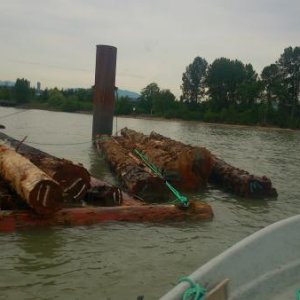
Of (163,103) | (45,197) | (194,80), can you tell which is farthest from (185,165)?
(194,80)

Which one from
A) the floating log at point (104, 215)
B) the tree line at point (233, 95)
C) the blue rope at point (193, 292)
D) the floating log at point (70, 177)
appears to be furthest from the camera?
the tree line at point (233, 95)

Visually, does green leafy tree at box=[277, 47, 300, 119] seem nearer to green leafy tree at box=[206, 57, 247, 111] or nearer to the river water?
green leafy tree at box=[206, 57, 247, 111]

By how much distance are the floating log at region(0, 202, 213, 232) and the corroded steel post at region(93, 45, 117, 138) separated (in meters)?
12.6

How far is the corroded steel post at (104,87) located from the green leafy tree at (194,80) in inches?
3214

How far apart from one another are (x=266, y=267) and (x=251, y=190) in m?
7.25

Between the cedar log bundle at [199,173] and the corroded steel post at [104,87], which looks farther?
the corroded steel post at [104,87]

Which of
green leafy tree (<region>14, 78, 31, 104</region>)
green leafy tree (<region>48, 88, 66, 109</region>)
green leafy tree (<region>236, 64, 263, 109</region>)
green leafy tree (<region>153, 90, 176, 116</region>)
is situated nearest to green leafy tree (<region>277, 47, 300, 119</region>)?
green leafy tree (<region>236, 64, 263, 109</region>)

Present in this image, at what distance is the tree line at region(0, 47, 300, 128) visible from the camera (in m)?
78.7

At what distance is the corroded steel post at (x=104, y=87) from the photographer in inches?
792

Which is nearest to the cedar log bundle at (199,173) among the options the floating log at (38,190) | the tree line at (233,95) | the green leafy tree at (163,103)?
the floating log at (38,190)

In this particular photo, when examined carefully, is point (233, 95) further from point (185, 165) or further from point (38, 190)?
point (38, 190)

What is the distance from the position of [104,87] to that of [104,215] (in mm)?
13179

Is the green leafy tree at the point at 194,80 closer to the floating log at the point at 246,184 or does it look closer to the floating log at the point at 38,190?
the floating log at the point at 246,184

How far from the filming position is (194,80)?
10219 cm
